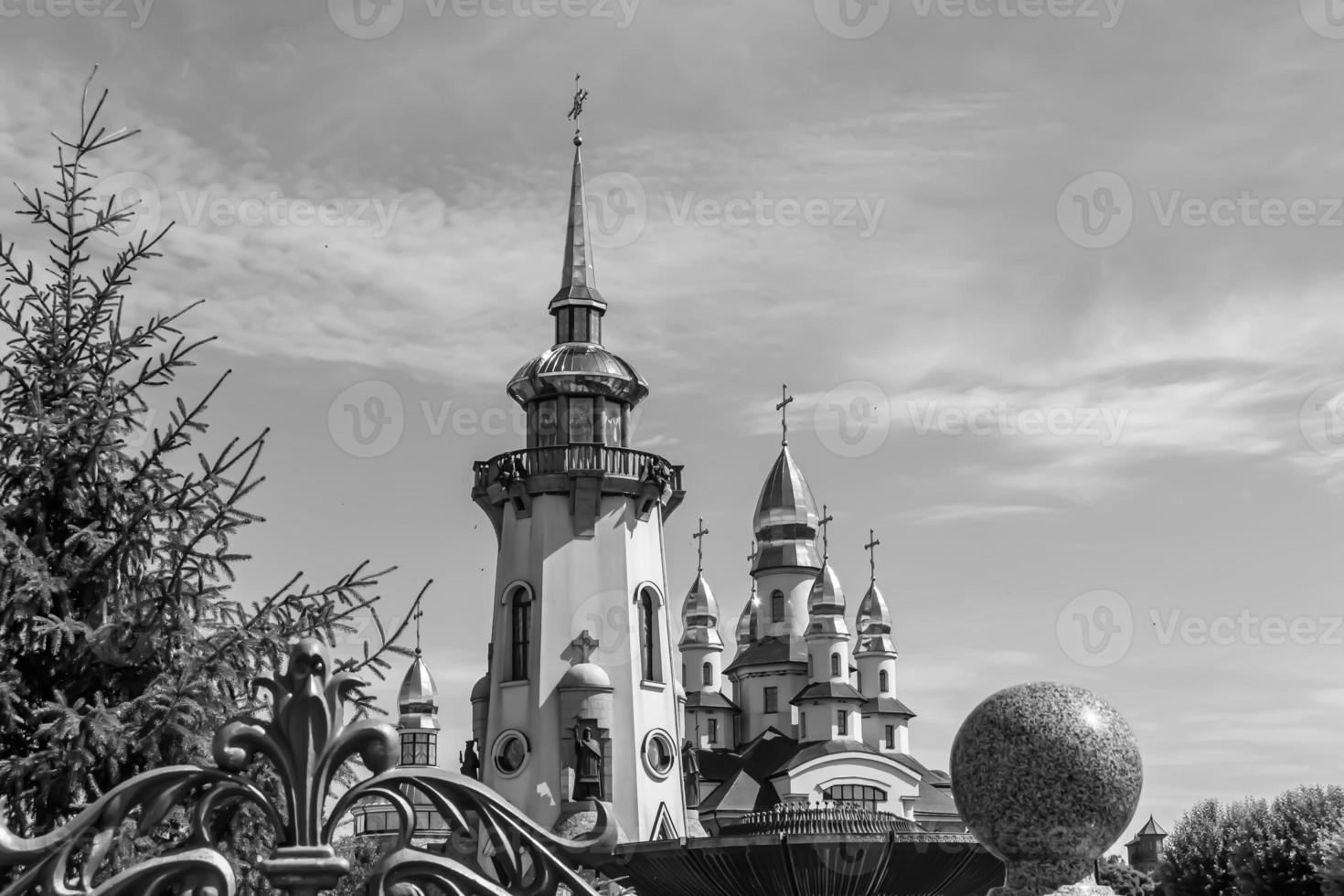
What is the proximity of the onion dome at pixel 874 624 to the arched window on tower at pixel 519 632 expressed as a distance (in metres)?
40.6

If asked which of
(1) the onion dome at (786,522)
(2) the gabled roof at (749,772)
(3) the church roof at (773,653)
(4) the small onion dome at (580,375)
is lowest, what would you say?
(2) the gabled roof at (749,772)

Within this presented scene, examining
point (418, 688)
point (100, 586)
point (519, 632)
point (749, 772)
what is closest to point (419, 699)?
point (418, 688)

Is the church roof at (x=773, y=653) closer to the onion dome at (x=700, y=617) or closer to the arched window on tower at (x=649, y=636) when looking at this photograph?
the onion dome at (x=700, y=617)

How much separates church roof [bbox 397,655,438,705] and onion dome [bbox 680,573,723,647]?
1492 cm

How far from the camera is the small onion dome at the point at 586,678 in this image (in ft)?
148

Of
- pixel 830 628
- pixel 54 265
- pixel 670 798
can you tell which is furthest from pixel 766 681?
pixel 54 265

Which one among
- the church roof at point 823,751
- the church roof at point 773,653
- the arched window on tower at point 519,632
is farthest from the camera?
the church roof at point 773,653

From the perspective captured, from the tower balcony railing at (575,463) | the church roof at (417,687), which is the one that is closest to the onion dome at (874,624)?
the church roof at (417,687)

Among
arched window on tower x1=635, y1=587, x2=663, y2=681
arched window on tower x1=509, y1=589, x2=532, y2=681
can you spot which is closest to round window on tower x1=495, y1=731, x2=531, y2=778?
arched window on tower x1=509, y1=589, x2=532, y2=681

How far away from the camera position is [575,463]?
47312 mm

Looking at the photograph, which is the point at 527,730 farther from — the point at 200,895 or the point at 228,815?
the point at 200,895

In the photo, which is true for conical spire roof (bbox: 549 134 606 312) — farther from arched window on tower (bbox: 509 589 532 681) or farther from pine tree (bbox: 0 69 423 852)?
pine tree (bbox: 0 69 423 852)

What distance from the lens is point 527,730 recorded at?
46.1m

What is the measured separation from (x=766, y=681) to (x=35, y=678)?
76.5 meters
